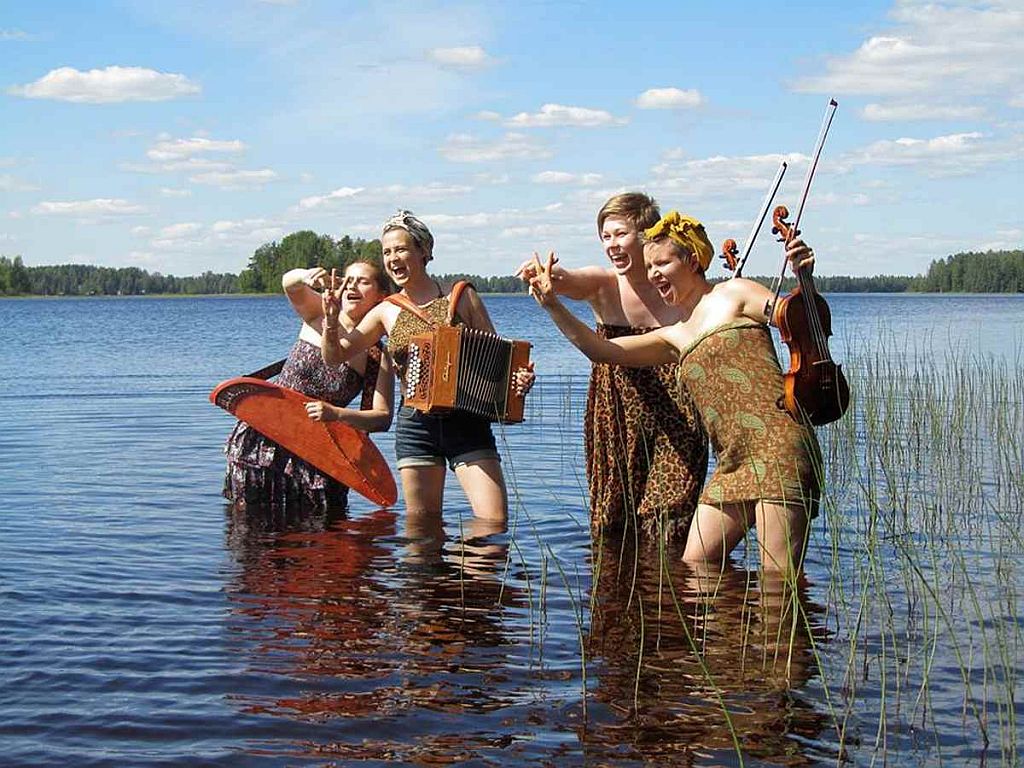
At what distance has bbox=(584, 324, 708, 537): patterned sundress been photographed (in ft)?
26.7

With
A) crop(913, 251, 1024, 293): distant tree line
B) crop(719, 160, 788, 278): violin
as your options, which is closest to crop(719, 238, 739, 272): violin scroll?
crop(719, 160, 788, 278): violin

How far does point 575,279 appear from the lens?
7.72 m

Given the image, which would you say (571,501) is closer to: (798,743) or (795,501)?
(795,501)

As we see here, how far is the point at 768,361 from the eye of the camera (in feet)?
21.6

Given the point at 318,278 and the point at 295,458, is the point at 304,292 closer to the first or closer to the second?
the point at 318,278

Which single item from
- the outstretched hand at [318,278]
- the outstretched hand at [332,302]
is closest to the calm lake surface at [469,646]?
the outstretched hand at [332,302]

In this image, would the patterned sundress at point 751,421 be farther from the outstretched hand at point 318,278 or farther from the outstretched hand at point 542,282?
the outstretched hand at point 318,278

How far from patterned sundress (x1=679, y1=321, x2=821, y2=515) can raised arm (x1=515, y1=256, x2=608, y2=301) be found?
1.02m

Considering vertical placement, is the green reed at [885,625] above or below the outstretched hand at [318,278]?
below

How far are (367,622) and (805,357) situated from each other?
265 cm

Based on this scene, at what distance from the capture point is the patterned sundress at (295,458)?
31.6 feet

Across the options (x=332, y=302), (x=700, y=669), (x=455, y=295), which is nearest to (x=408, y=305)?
(x=455, y=295)

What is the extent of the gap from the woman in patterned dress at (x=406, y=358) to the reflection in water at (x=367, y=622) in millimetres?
295

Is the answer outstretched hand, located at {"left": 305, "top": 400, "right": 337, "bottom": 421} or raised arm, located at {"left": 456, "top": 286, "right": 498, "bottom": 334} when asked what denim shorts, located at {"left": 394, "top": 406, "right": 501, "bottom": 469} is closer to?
raised arm, located at {"left": 456, "top": 286, "right": 498, "bottom": 334}
